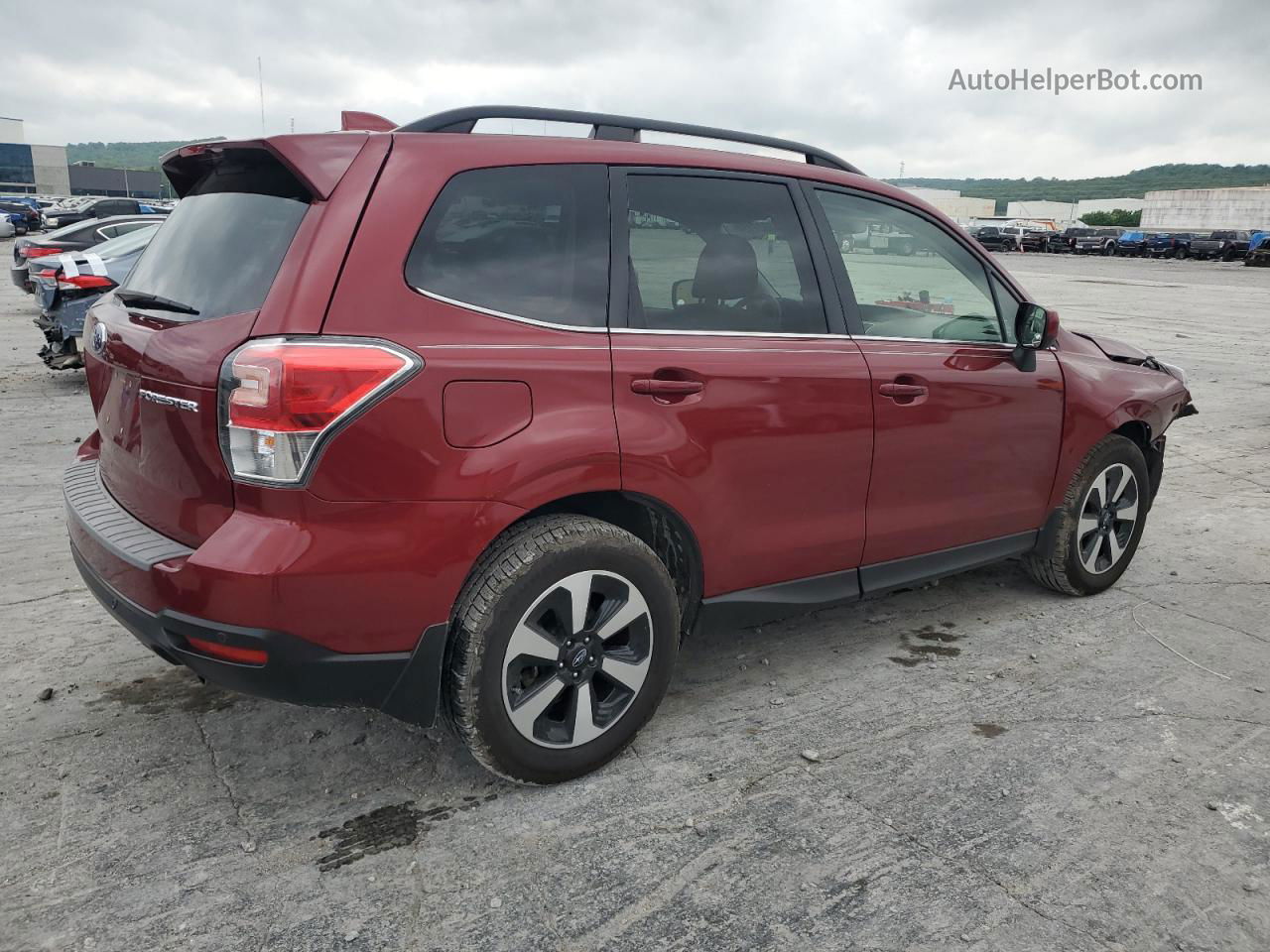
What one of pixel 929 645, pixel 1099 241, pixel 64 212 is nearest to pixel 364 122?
pixel 929 645

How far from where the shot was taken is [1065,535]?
14.4 feet

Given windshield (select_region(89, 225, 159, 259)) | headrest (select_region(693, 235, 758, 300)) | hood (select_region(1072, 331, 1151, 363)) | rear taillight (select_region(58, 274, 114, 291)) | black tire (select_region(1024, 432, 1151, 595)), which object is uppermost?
headrest (select_region(693, 235, 758, 300))

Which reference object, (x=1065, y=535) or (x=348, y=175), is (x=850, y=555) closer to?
(x=1065, y=535)

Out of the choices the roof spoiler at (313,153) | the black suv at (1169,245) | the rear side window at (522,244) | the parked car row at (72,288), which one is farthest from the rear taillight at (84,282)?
the black suv at (1169,245)

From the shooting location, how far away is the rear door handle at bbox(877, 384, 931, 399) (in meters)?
3.46

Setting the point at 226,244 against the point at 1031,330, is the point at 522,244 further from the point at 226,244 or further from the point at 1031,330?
the point at 1031,330

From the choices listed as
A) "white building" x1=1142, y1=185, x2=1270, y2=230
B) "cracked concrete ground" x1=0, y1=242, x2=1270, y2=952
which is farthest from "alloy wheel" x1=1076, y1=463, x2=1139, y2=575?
"white building" x1=1142, y1=185, x2=1270, y2=230

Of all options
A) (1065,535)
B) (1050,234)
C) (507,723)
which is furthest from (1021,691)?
(1050,234)

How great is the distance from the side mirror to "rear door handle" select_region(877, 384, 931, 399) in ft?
2.13

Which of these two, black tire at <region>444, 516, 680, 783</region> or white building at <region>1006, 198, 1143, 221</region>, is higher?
white building at <region>1006, 198, 1143, 221</region>

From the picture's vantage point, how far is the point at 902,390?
11.5ft

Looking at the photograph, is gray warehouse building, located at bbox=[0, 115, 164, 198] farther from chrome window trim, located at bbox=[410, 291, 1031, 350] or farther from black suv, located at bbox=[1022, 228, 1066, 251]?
chrome window trim, located at bbox=[410, 291, 1031, 350]

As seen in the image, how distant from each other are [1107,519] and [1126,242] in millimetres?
54337

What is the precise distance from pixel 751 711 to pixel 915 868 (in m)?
0.94
